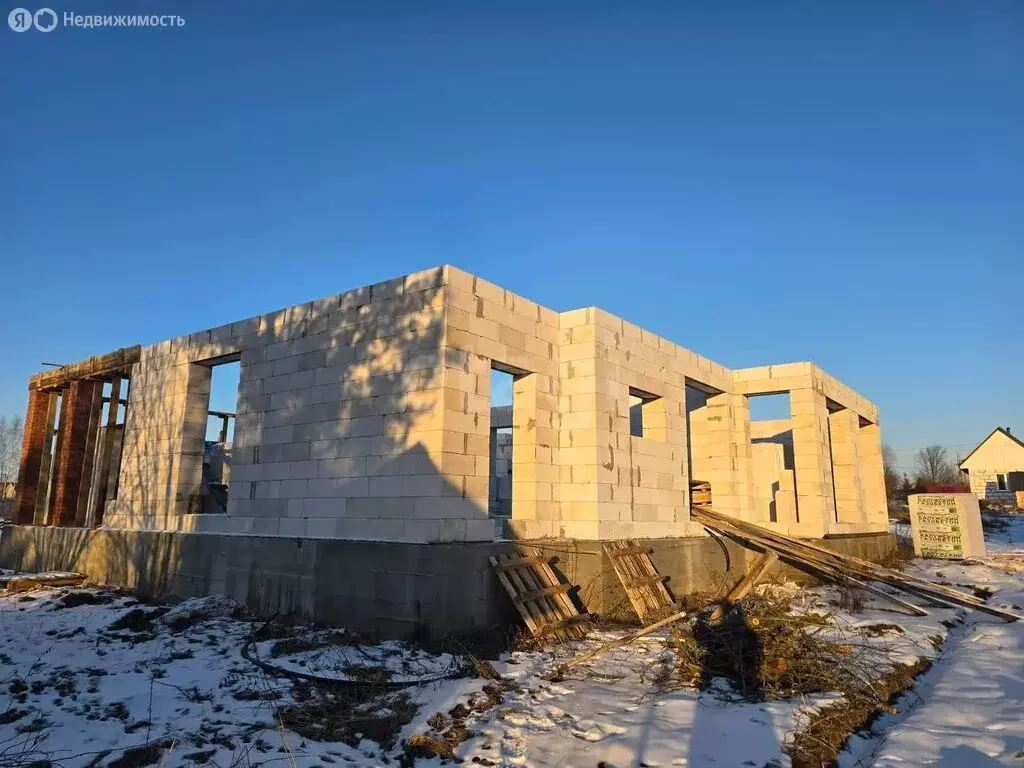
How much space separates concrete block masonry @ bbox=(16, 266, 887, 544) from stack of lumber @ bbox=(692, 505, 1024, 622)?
70 centimetres

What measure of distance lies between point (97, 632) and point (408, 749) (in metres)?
5.92

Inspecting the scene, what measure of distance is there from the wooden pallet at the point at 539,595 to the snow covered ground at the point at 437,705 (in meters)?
0.33

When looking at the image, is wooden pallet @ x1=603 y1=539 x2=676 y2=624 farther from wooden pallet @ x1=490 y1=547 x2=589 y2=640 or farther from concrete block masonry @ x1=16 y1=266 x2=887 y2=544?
wooden pallet @ x1=490 y1=547 x2=589 y2=640

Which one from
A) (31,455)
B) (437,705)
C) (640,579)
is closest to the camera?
(437,705)

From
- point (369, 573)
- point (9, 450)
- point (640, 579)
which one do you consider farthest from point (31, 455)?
point (9, 450)

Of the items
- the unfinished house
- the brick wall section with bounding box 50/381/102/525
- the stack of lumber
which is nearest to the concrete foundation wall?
the unfinished house

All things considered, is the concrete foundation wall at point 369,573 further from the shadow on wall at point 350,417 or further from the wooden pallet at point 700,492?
the wooden pallet at point 700,492

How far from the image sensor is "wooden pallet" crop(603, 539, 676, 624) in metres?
8.97

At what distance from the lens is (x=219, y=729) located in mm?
5051

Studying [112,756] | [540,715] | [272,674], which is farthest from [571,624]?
A: [112,756]

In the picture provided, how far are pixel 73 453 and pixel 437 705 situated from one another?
40.3 feet

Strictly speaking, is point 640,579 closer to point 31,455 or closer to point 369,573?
point 369,573

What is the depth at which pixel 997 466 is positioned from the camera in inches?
1919

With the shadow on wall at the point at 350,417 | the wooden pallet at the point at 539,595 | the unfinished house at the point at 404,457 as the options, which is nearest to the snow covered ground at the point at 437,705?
the wooden pallet at the point at 539,595
